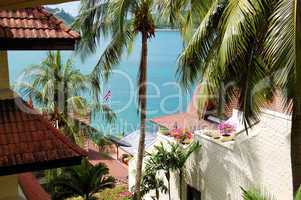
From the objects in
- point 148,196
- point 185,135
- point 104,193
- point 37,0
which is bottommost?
point 104,193

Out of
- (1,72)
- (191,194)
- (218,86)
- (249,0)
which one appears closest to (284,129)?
(218,86)

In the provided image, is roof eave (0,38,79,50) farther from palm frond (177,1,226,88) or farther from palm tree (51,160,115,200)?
palm tree (51,160,115,200)

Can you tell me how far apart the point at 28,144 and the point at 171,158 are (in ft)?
28.3

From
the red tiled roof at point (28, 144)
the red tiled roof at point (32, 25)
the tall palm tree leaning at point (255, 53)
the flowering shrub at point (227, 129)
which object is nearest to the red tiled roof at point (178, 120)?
the flowering shrub at point (227, 129)

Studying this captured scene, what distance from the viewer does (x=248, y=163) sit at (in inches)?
415

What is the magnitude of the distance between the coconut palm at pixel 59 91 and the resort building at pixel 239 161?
4.07 metres

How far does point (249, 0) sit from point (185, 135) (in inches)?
282

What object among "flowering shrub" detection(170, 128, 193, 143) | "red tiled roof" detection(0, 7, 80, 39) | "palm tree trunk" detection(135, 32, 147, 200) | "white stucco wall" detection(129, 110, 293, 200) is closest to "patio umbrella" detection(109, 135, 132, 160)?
"flowering shrub" detection(170, 128, 193, 143)

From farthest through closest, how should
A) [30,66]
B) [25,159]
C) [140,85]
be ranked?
[30,66], [140,85], [25,159]

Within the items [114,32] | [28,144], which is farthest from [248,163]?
[28,144]

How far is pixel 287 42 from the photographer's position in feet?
19.9

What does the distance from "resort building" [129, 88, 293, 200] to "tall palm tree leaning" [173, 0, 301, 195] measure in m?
1.42

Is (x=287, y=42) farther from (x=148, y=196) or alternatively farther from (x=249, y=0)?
(x=148, y=196)

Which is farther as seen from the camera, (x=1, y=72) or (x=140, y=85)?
(x=140, y=85)
